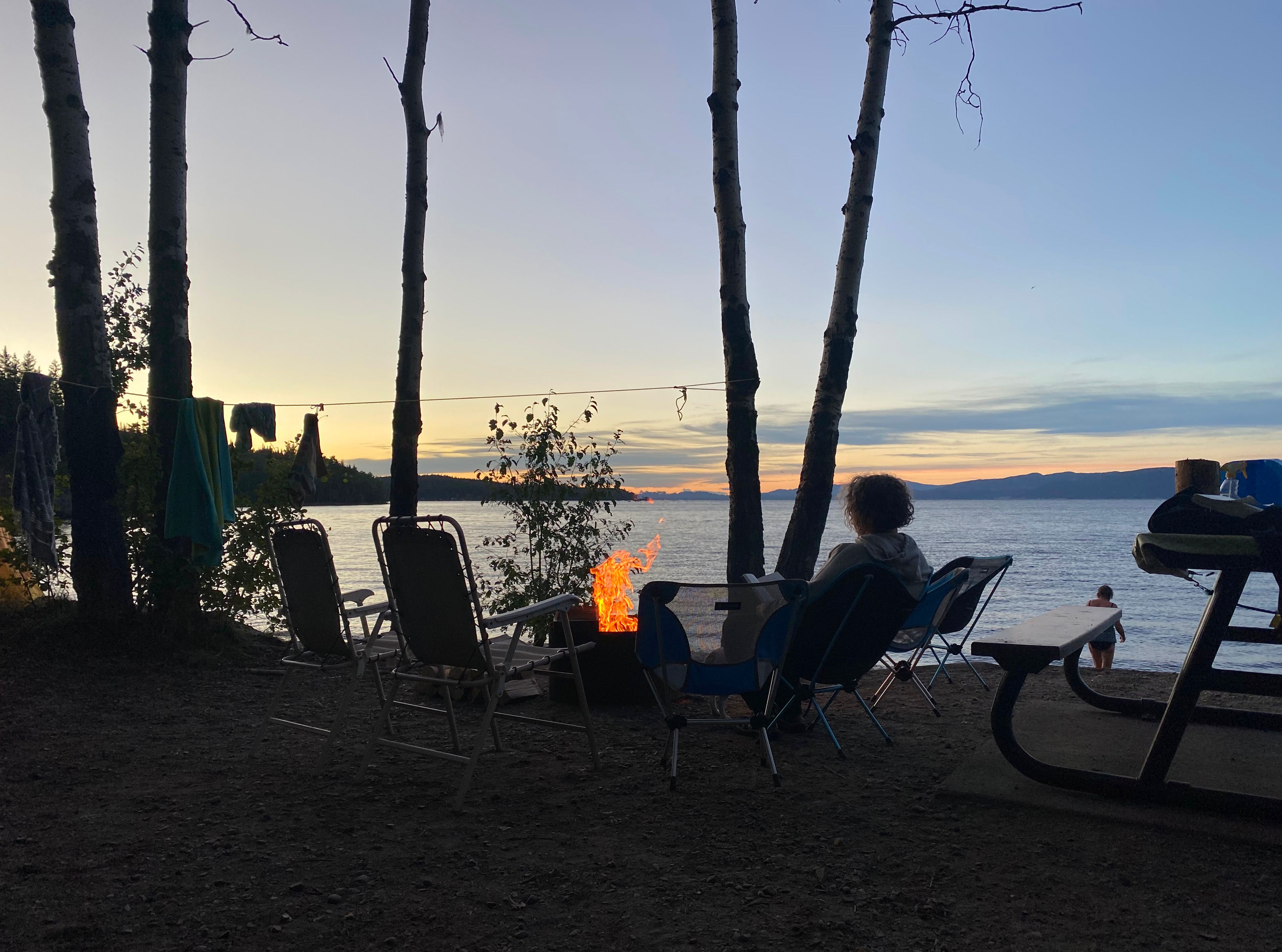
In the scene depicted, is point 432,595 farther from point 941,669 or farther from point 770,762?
point 941,669

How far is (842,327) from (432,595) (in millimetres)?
4202

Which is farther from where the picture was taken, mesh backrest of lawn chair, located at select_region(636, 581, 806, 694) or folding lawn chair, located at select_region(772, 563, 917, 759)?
folding lawn chair, located at select_region(772, 563, 917, 759)

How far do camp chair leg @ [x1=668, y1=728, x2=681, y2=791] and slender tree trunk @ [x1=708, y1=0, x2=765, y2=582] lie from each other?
283cm

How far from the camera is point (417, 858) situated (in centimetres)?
280

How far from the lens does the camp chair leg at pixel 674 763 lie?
3.45 meters

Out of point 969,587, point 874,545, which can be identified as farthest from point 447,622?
point 969,587

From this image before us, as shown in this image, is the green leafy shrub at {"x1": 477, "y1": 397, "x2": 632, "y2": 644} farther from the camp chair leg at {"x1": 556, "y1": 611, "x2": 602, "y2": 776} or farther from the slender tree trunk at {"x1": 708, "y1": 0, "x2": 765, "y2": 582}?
the camp chair leg at {"x1": 556, "y1": 611, "x2": 602, "y2": 776}

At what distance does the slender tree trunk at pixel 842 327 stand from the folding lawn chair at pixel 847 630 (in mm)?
2531

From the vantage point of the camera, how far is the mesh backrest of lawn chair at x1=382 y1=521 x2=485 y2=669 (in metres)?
3.39

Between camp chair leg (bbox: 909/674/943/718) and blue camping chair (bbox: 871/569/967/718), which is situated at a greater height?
blue camping chair (bbox: 871/569/967/718)

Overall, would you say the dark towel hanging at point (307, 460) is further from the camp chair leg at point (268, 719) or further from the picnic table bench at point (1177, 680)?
the picnic table bench at point (1177, 680)

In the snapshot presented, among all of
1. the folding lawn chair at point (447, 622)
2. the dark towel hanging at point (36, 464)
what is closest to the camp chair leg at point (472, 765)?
the folding lawn chair at point (447, 622)

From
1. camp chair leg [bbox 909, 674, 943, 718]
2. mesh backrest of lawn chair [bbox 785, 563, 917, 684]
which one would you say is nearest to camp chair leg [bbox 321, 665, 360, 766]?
mesh backrest of lawn chair [bbox 785, 563, 917, 684]

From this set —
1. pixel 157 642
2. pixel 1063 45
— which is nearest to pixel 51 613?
pixel 157 642
